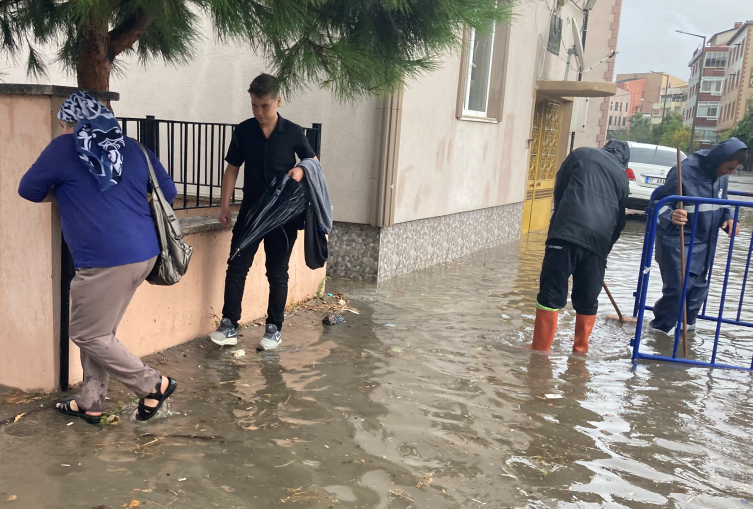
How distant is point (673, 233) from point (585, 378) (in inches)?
77.4

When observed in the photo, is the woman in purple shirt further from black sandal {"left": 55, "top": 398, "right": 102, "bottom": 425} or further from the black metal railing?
the black metal railing

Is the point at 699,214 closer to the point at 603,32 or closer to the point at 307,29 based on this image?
the point at 307,29

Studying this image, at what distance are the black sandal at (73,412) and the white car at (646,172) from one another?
549 inches

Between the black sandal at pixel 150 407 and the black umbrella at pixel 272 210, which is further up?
the black umbrella at pixel 272 210

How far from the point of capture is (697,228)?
19.9 ft

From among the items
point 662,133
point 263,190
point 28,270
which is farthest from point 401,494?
point 662,133

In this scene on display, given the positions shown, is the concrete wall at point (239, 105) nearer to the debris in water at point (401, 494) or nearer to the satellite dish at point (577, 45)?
the debris in water at point (401, 494)

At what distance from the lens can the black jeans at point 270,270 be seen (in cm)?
483

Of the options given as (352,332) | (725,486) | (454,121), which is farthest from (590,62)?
(725,486)

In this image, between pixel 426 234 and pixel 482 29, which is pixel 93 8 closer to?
pixel 482 29

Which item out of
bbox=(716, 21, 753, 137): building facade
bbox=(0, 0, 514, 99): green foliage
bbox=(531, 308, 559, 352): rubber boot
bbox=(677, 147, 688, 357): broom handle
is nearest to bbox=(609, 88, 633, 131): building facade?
bbox=(716, 21, 753, 137): building facade

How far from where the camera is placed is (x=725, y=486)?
3.38 m

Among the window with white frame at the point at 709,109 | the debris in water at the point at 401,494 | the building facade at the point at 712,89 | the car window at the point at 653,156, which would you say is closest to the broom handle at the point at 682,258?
the debris in water at the point at 401,494

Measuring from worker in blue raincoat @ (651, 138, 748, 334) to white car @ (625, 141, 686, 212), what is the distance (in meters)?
9.66
